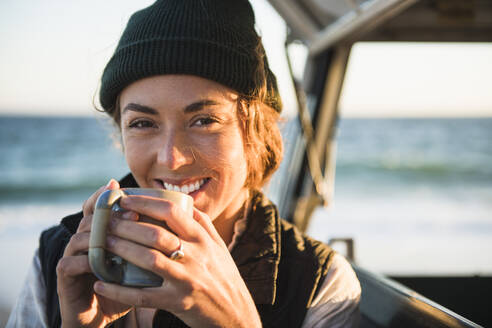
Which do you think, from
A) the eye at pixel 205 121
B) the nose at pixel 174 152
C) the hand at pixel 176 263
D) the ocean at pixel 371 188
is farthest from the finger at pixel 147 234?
the ocean at pixel 371 188

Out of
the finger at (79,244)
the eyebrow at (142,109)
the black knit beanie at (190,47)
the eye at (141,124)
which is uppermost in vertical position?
the black knit beanie at (190,47)

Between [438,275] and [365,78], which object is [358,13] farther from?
[365,78]

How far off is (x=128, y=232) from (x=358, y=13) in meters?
1.44

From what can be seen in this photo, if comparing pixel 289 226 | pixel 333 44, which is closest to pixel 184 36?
pixel 289 226

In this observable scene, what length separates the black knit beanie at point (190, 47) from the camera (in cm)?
112

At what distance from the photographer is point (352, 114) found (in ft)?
98.8

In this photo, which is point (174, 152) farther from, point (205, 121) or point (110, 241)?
point (110, 241)

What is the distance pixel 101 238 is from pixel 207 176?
1.50 ft

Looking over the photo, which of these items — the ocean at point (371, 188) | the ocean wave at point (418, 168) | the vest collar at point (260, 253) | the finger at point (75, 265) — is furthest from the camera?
the ocean wave at point (418, 168)

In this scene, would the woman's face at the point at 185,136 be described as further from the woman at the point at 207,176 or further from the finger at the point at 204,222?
the finger at the point at 204,222

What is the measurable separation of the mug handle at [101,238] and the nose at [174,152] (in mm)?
332

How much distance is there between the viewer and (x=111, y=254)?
0.78 m

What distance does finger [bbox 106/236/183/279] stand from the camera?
0.73 m

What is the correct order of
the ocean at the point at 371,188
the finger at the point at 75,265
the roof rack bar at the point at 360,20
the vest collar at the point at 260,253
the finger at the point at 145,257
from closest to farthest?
1. the finger at the point at 145,257
2. the finger at the point at 75,265
3. the vest collar at the point at 260,253
4. the roof rack bar at the point at 360,20
5. the ocean at the point at 371,188
